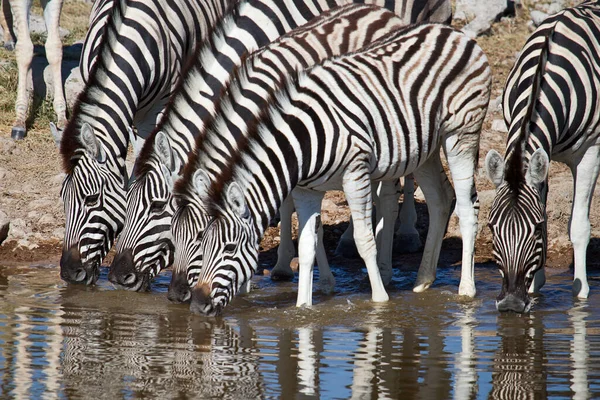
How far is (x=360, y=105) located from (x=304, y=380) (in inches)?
117

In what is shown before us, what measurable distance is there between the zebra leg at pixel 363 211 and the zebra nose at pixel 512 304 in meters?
1.20

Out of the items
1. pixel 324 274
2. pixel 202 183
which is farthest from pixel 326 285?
pixel 202 183

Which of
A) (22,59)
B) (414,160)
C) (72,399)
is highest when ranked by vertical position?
(22,59)

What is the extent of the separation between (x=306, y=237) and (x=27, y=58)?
639cm

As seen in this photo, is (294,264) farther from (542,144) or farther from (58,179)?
(58,179)

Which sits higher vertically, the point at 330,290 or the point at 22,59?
the point at 22,59

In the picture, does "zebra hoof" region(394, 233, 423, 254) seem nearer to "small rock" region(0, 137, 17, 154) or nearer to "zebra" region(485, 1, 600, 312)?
"zebra" region(485, 1, 600, 312)

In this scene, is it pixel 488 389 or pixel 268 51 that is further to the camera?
pixel 268 51

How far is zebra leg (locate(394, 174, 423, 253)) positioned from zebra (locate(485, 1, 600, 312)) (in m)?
2.02

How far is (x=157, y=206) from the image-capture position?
345 inches

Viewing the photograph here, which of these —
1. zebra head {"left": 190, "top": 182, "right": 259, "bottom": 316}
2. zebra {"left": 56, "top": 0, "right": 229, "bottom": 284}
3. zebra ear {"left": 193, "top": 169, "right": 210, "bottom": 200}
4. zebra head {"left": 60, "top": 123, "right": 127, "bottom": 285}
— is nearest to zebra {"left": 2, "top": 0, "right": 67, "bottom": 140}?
zebra {"left": 56, "top": 0, "right": 229, "bottom": 284}

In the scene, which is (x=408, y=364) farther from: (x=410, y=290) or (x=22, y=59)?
(x=22, y=59)

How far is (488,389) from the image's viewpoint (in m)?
6.03

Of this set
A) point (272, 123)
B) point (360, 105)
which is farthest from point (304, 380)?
point (360, 105)
